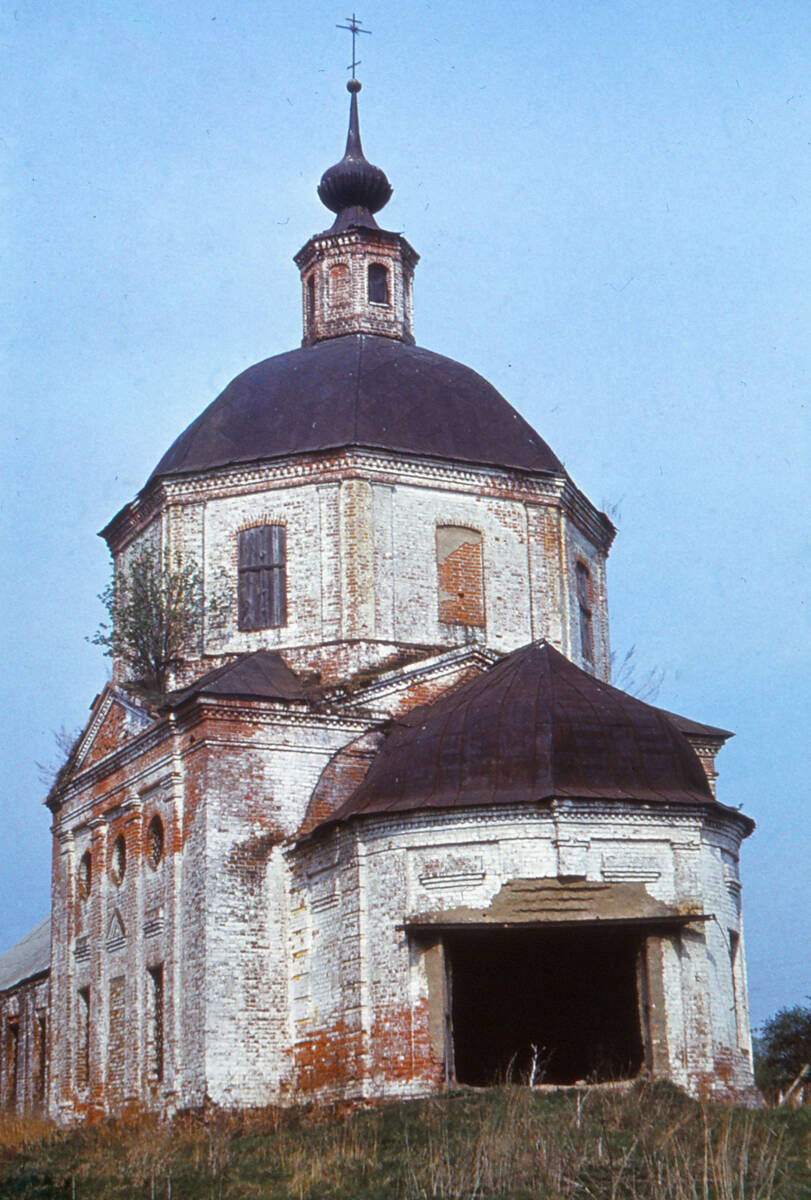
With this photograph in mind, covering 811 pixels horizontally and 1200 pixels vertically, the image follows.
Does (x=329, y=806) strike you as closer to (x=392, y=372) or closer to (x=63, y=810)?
(x=63, y=810)

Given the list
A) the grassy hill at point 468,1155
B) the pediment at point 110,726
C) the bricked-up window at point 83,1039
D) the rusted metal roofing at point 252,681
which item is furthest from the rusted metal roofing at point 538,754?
the bricked-up window at point 83,1039

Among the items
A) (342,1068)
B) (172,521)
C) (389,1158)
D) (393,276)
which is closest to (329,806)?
(342,1068)

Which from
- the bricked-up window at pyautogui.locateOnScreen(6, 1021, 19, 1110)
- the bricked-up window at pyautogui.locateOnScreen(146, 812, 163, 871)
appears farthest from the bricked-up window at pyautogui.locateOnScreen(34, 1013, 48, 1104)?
the bricked-up window at pyautogui.locateOnScreen(146, 812, 163, 871)

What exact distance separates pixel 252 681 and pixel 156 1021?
4052 mm

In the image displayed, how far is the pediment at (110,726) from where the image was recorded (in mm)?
19547

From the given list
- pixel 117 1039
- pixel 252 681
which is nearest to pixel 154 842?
pixel 252 681

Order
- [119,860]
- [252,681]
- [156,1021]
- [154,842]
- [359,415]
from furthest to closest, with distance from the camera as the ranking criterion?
[359,415] < [119,860] < [154,842] < [252,681] < [156,1021]

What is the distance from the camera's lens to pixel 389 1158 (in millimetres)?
11883

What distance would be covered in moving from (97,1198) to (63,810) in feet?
34.6

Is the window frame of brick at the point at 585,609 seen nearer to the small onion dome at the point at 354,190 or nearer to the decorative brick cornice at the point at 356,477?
the decorative brick cornice at the point at 356,477

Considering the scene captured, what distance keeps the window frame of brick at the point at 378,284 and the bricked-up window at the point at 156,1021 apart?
10.6 meters

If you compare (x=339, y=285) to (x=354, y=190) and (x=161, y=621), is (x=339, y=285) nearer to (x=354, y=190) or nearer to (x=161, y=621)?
(x=354, y=190)

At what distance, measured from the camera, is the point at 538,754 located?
52.0 ft

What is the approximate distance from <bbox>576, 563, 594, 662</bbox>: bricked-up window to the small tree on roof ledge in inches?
205
